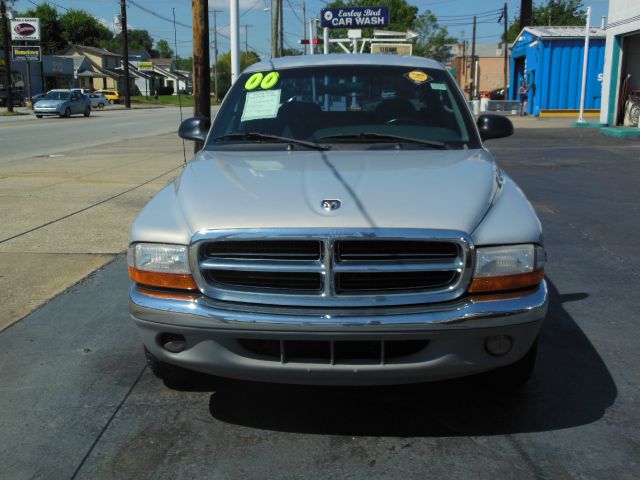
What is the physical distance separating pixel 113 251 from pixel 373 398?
4105mm

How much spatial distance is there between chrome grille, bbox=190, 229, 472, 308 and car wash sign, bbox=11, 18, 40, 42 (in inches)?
2277

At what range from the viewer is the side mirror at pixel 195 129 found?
4738mm

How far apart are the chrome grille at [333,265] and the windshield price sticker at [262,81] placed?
205 centimetres

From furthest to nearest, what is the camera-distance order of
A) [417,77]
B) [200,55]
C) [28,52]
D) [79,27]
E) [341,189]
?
[79,27] → [28,52] → [200,55] → [417,77] → [341,189]

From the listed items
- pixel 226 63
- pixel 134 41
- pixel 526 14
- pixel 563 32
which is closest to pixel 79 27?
pixel 226 63

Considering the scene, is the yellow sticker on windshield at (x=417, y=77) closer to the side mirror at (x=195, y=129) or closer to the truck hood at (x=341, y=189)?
the truck hood at (x=341, y=189)

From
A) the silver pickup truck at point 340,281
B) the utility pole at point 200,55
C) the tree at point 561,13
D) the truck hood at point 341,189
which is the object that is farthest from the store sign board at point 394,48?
the tree at point 561,13

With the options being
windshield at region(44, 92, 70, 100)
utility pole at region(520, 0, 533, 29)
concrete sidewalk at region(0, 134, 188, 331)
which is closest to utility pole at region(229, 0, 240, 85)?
concrete sidewalk at region(0, 134, 188, 331)

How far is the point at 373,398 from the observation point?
354cm

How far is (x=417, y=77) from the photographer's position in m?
4.70

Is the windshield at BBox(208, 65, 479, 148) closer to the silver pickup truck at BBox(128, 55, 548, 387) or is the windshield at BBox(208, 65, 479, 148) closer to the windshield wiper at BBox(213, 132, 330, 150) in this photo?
the windshield wiper at BBox(213, 132, 330, 150)

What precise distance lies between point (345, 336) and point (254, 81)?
2.58 meters

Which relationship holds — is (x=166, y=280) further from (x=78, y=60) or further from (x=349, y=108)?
(x=78, y=60)

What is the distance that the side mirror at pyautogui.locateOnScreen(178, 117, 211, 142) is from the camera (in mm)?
4738
